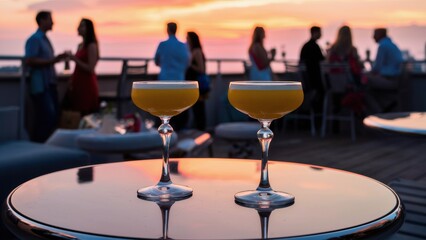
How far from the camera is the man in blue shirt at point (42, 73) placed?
5.10m

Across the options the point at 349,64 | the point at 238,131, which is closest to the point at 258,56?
the point at 349,64

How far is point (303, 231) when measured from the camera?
978mm

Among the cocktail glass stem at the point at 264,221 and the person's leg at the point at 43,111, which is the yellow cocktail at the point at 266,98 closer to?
the cocktail glass stem at the point at 264,221

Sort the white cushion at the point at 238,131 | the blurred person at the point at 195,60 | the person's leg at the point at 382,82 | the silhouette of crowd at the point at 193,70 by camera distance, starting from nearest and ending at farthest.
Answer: the white cushion at the point at 238,131 < the silhouette of crowd at the point at 193,70 < the blurred person at the point at 195,60 < the person's leg at the point at 382,82

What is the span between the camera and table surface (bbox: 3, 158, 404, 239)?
985 millimetres

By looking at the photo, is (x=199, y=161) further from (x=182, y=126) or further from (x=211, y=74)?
(x=211, y=74)

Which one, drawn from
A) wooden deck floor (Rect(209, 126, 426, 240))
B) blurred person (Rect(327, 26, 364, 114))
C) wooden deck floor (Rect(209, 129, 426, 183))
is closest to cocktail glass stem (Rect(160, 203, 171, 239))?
wooden deck floor (Rect(209, 126, 426, 240))

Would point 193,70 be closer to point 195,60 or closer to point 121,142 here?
point 195,60

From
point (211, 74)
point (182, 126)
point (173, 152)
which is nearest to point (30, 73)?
point (182, 126)

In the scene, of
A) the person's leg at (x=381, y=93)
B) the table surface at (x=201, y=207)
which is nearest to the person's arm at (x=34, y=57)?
the table surface at (x=201, y=207)

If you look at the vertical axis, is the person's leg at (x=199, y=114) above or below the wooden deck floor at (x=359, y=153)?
above

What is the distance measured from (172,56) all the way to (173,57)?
0.01 metres

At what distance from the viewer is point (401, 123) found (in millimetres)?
2502

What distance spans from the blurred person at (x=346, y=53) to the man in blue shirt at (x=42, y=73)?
356 cm
